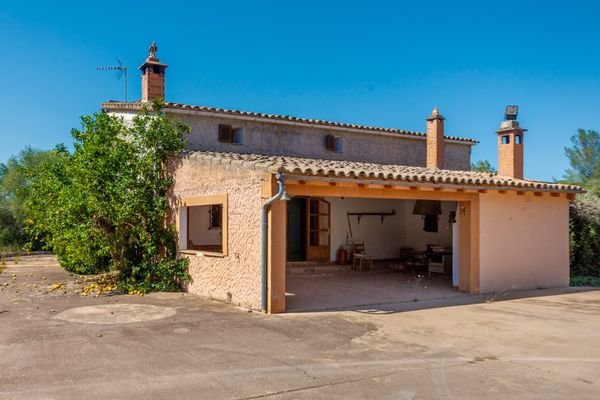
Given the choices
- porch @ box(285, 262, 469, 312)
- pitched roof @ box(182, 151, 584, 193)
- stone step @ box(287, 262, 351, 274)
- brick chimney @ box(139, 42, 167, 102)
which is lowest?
porch @ box(285, 262, 469, 312)

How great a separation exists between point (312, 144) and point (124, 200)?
807 centimetres

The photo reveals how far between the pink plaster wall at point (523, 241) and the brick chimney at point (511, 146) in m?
2.50

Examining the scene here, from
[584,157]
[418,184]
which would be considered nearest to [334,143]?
[418,184]

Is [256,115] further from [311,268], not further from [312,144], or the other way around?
[311,268]

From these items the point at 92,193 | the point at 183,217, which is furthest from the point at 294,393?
the point at 92,193

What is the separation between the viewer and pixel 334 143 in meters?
19.8

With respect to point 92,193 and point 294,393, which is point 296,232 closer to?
point 92,193

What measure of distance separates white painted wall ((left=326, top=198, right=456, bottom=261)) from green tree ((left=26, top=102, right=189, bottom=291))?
6380 millimetres

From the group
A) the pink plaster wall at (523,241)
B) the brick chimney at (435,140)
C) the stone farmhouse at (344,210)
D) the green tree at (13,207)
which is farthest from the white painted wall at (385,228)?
the green tree at (13,207)

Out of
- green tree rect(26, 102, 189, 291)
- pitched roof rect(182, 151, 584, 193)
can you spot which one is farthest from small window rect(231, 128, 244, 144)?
pitched roof rect(182, 151, 584, 193)

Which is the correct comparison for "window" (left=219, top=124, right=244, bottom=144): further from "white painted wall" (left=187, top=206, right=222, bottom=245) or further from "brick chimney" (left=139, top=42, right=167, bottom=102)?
"white painted wall" (left=187, top=206, right=222, bottom=245)

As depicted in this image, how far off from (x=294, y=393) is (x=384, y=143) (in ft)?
54.1

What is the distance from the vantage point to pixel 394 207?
64.3ft

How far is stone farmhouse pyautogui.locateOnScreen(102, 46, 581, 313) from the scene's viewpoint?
34.4 feet
